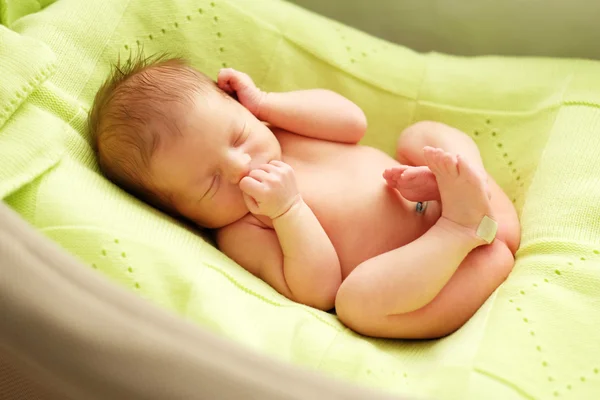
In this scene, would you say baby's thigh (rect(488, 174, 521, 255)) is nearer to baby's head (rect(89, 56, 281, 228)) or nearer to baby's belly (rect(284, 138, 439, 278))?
baby's belly (rect(284, 138, 439, 278))

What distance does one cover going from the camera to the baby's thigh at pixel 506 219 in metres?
1.07

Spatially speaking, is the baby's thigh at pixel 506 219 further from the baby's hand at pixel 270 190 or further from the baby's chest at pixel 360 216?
the baby's hand at pixel 270 190

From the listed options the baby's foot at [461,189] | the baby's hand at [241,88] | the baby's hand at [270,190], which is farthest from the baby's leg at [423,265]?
the baby's hand at [241,88]

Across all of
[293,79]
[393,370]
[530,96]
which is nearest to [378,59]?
[293,79]

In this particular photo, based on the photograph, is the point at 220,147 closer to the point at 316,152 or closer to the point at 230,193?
the point at 230,193

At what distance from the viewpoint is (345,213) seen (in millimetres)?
1069

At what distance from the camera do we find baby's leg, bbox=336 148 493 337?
963 mm

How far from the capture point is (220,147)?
1.04 meters


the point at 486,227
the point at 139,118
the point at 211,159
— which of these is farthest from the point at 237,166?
the point at 486,227

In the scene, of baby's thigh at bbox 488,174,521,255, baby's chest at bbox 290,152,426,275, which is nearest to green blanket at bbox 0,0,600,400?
baby's thigh at bbox 488,174,521,255

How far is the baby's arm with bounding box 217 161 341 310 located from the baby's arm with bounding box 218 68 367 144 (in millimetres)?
127

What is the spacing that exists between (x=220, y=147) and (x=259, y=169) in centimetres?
7

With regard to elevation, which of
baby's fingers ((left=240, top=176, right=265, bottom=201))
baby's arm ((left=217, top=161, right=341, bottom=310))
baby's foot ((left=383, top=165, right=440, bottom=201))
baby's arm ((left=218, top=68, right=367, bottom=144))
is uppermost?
baby's arm ((left=218, top=68, right=367, bottom=144))

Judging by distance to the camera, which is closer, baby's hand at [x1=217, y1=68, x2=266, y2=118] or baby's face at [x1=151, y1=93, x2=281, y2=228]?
baby's face at [x1=151, y1=93, x2=281, y2=228]
